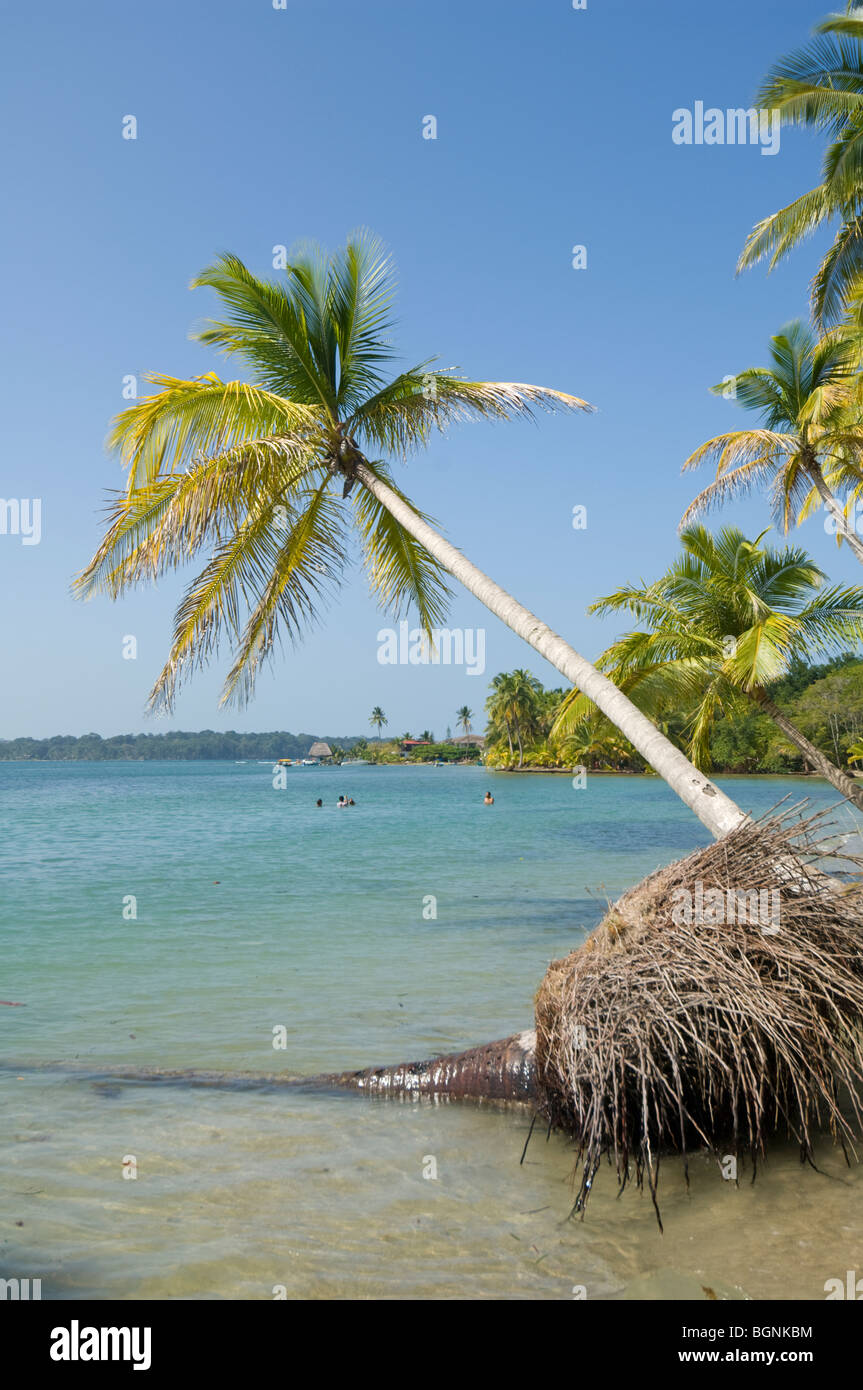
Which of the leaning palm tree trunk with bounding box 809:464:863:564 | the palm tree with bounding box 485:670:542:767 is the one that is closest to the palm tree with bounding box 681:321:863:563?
the leaning palm tree trunk with bounding box 809:464:863:564

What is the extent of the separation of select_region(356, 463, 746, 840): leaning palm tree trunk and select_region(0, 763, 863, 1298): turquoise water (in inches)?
56.7

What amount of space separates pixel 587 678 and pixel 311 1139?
4.14m

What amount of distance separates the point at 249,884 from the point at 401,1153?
15.4 meters

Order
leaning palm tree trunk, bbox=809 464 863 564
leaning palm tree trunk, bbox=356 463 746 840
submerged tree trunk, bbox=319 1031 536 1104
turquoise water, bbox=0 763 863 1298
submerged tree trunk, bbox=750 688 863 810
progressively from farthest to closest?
leaning palm tree trunk, bbox=809 464 863 564, submerged tree trunk, bbox=750 688 863 810, leaning palm tree trunk, bbox=356 463 746 840, submerged tree trunk, bbox=319 1031 536 1104, turquoise water, bbox=0 763 863 1298

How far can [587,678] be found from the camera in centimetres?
761

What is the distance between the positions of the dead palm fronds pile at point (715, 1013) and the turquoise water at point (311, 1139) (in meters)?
0.32

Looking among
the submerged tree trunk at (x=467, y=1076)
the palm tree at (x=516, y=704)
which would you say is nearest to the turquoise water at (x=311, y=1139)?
the submerged tree trunk at (x=467, y=1076)

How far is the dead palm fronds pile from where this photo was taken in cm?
470

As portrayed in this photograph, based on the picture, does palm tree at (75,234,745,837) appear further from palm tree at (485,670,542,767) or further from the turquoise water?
palm tree at (485,670,542,767)

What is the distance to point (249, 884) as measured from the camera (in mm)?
20547

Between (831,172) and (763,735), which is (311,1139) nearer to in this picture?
(831,172)

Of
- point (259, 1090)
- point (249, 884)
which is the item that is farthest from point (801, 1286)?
point (249, 884)

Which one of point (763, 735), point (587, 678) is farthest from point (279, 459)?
point (763, 735)

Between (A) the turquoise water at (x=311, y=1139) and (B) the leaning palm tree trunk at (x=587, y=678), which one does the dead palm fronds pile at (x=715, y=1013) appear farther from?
(B) the leaning palm tree trunk at (x=587, y=678)
